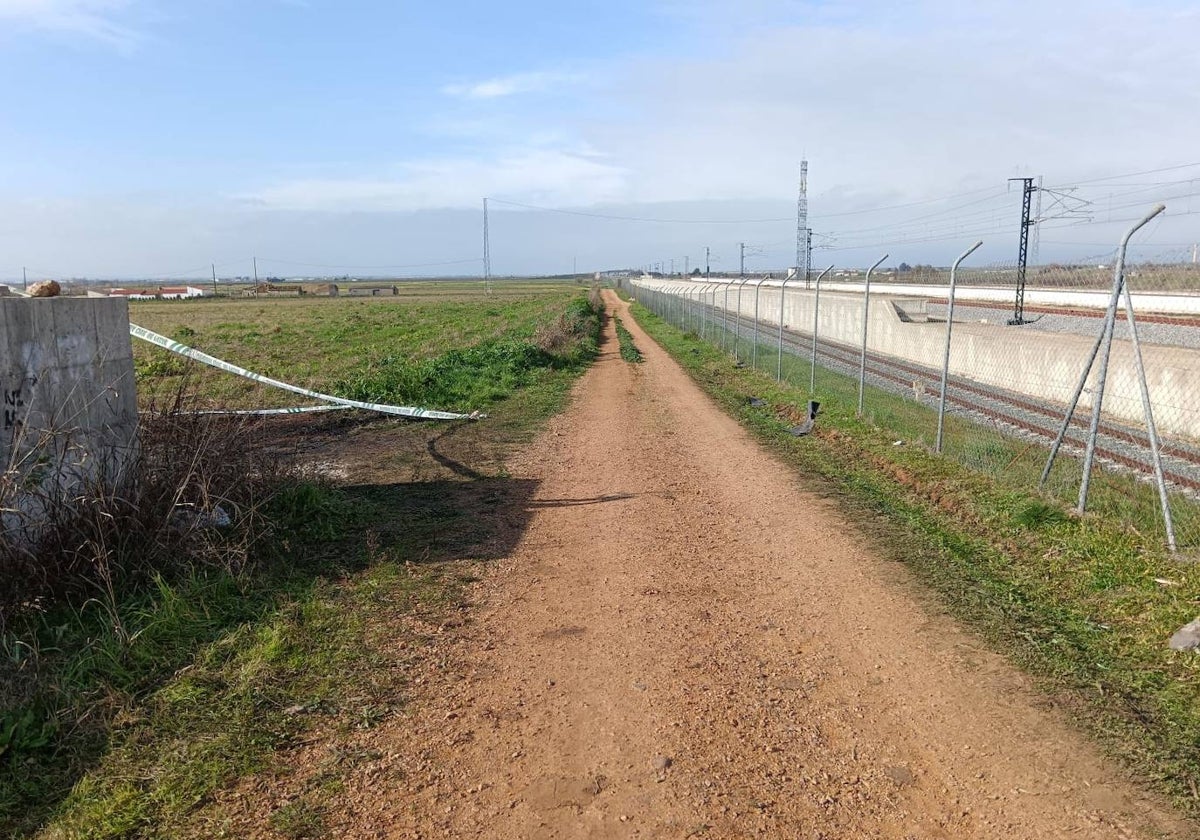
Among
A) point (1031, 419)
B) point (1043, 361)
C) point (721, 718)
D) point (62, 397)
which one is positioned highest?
point (62, 397)

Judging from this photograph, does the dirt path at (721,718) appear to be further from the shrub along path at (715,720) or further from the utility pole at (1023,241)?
the utility pole at (1023,241)

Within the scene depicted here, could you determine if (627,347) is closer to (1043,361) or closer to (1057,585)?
(1043,361)

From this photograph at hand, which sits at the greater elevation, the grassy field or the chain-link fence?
the chain-link fence

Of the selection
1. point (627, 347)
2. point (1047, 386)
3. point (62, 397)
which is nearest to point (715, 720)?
point (62, 397)

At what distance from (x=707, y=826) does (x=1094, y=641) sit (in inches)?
120

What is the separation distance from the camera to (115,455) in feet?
19.8

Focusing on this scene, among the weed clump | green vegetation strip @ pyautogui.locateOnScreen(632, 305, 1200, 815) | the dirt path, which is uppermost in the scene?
the weed clump

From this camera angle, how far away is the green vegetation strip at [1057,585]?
4105 mm

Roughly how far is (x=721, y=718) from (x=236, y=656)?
8.98 feet

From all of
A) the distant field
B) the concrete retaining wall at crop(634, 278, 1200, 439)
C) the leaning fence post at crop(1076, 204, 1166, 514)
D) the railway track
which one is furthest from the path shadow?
the concrete retaining wall at crop(634, 278, 1200, 439)

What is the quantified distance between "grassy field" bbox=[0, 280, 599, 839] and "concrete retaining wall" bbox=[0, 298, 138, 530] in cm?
81

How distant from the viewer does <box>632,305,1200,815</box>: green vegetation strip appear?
4.11 metres

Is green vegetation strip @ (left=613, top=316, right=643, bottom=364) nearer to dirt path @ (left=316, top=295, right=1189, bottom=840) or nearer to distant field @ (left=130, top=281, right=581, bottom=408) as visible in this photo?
distant field @ (left=130, top=281, right=581, bottom=408)

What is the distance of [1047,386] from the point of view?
1508 cm
